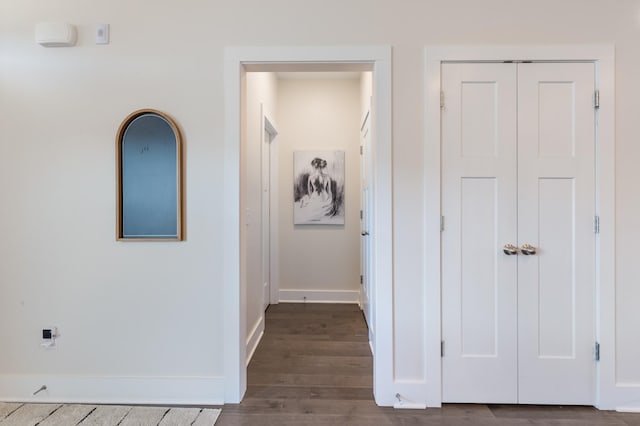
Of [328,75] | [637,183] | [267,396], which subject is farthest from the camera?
[328,75]

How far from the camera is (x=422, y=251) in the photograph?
70.2 inches

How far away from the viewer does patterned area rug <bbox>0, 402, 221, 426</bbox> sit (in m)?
1.63

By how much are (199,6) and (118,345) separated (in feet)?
7.02

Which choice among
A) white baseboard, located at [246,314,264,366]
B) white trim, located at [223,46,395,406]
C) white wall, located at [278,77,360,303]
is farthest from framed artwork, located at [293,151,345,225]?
white trim, located at [223,46,395,406]

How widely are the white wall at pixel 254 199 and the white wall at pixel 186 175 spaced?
1.97 feet

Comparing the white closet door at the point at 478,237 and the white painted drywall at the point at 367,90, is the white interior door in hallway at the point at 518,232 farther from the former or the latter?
the white painted drywall at the point at 367,90

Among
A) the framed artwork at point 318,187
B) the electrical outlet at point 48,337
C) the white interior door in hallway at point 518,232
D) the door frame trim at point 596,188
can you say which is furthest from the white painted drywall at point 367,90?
the electrical outlet at point 48,337

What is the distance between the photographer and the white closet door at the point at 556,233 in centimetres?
176

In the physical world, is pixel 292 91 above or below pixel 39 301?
above

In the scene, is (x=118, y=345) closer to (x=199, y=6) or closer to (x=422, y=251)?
(x=422, y=251)

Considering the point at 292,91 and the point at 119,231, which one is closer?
the point at 119,231

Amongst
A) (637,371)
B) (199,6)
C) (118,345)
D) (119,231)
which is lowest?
(637,371)

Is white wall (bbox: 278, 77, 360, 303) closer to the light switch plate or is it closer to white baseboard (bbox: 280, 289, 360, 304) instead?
white baseboard (bbox: 280, 289, 360, 304)

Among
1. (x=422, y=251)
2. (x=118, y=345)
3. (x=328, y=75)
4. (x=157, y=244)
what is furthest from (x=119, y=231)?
(x=328, y=75)
